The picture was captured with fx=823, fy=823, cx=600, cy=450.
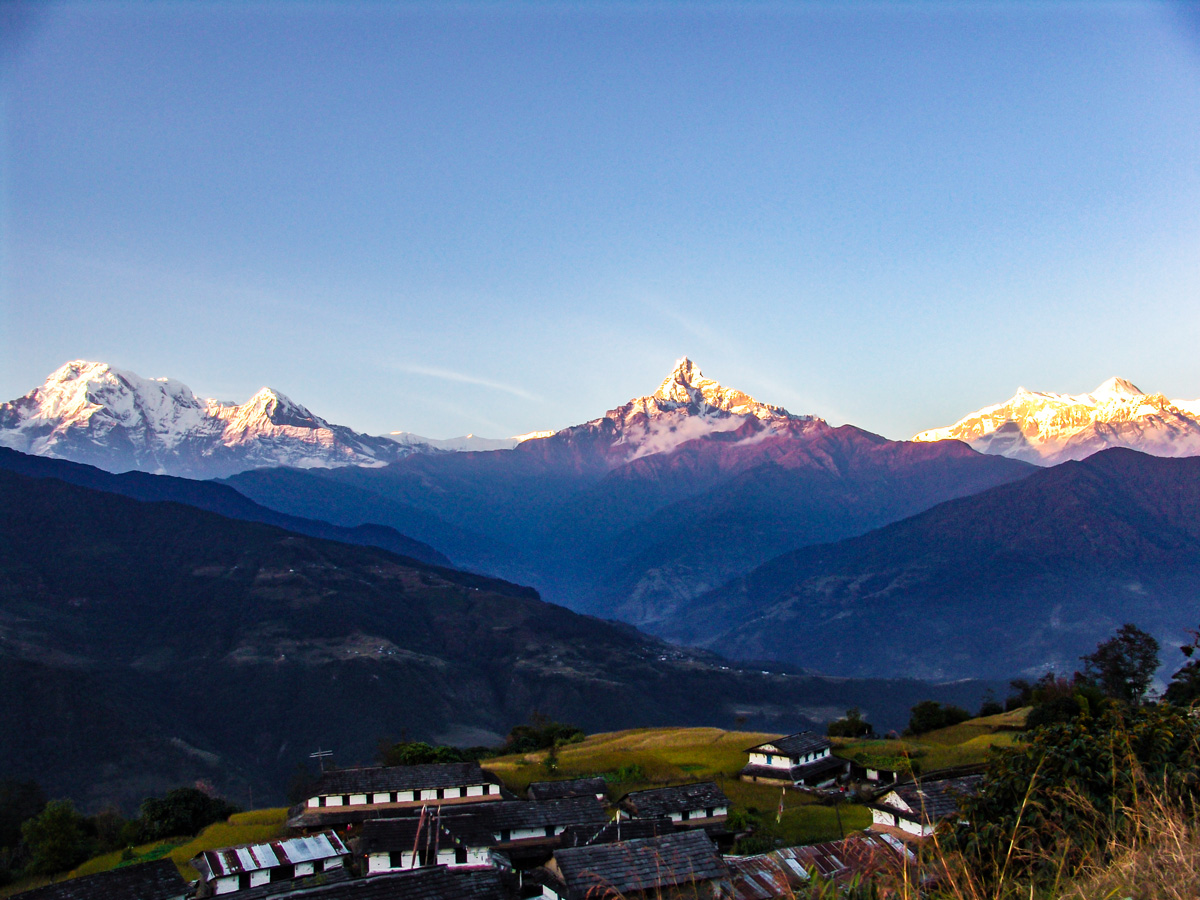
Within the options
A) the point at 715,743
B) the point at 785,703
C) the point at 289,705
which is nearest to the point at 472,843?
the point at 715,743

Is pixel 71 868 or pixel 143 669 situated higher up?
pixel 71 868

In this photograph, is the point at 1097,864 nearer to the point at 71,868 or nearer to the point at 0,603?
the point at 71,868

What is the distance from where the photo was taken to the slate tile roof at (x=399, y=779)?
1912 inches

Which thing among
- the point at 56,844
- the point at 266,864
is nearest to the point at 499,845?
the point at 266,864

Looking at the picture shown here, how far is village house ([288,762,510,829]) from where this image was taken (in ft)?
155

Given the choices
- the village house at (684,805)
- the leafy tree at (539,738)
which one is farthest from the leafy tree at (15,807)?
the village house at (684,805)

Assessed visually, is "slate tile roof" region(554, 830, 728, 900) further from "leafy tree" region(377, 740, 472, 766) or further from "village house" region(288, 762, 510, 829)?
"leafy tree" region(377, 740, 472, 766)

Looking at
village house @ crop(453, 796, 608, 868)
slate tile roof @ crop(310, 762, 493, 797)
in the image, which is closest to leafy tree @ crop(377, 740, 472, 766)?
slate tile roof @ crop(310, 762, 493, 797)

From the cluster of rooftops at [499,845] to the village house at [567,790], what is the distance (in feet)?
0.39

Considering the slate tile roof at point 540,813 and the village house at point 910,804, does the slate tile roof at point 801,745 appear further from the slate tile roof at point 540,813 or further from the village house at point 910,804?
the slate tile roof at point 540,813

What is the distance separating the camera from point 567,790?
4966cm

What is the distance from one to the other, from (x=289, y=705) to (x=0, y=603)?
204 ft

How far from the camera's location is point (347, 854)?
3753 centimetres

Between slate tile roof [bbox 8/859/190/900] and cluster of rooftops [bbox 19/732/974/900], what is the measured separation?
7cm
